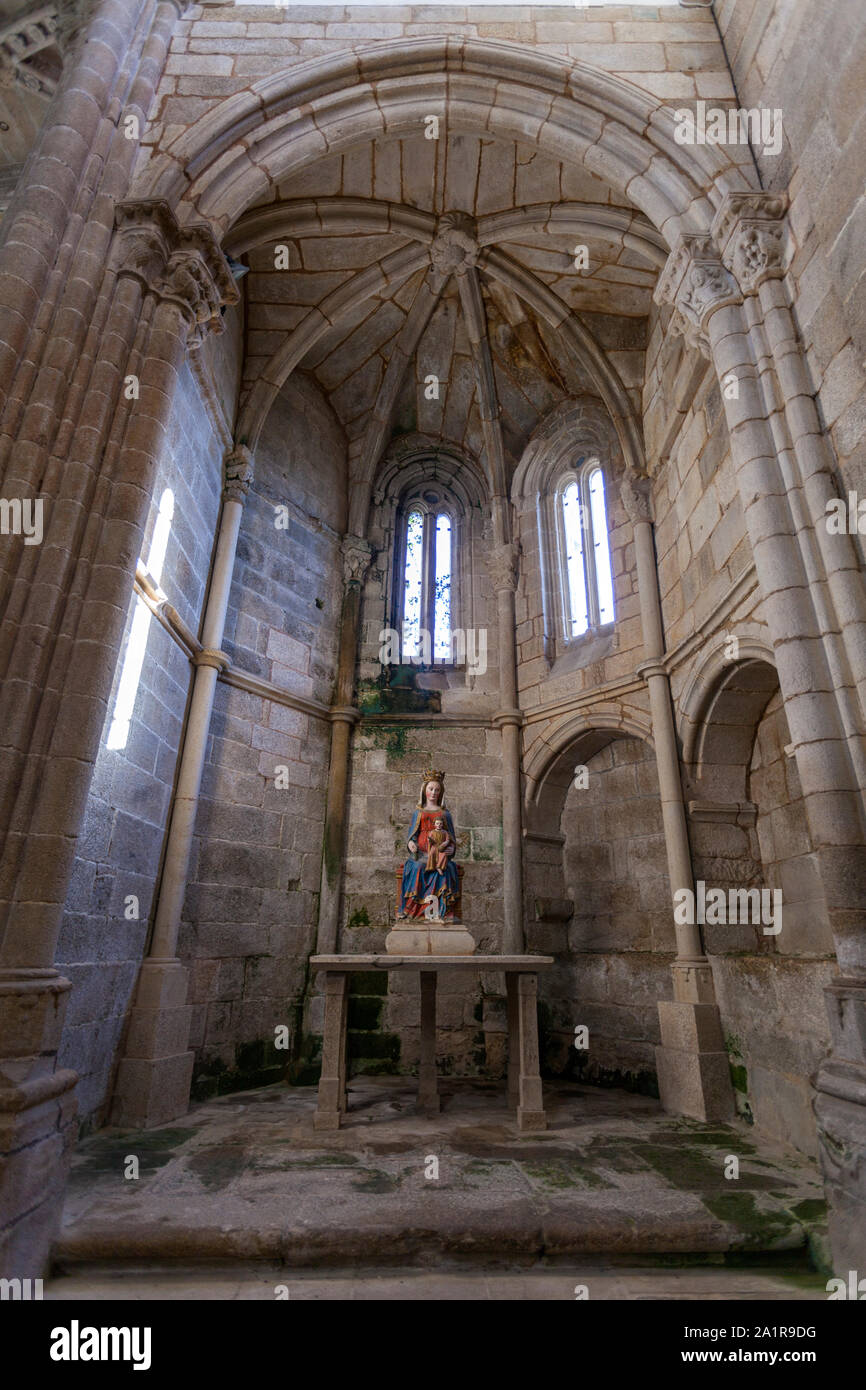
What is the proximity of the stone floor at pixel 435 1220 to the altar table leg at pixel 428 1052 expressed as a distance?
93 cm

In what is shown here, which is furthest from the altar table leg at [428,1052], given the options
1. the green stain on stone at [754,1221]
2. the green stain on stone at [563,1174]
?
the green stain on stone at [754,1221]

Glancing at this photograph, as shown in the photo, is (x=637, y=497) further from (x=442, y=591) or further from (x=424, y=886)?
(x=424, y=886)

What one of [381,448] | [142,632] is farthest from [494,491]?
[142,632]

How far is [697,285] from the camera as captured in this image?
16.8 feet

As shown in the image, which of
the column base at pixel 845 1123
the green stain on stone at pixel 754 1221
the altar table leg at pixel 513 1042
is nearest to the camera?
the column base at pixel 845 1123

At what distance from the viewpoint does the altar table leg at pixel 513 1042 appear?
5.57 m

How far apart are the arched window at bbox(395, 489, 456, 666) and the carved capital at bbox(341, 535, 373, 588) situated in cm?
62

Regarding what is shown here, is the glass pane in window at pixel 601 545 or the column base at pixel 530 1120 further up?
the glass pane in window at pixel 601 545

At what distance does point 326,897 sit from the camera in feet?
26.1

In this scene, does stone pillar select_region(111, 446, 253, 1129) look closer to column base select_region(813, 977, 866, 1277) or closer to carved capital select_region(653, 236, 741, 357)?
column base select_region(813, 977, 866, 1277)

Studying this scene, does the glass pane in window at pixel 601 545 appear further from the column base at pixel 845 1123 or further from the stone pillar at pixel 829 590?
the column base at pixel 845 1123

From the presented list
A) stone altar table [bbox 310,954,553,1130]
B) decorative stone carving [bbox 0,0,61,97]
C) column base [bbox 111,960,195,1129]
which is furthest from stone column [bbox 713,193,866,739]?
decorative stone carving [bbox 0,0,61,97]

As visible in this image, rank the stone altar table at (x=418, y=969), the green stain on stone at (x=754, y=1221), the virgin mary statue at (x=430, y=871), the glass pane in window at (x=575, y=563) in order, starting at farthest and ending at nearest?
the glass pane in window at (x=575, y=563)
the virgin mary statue at (x=430, y=871)
the stone altar table at (x=418, y=969)
the green stain on stone at (x=754, y=1221)
